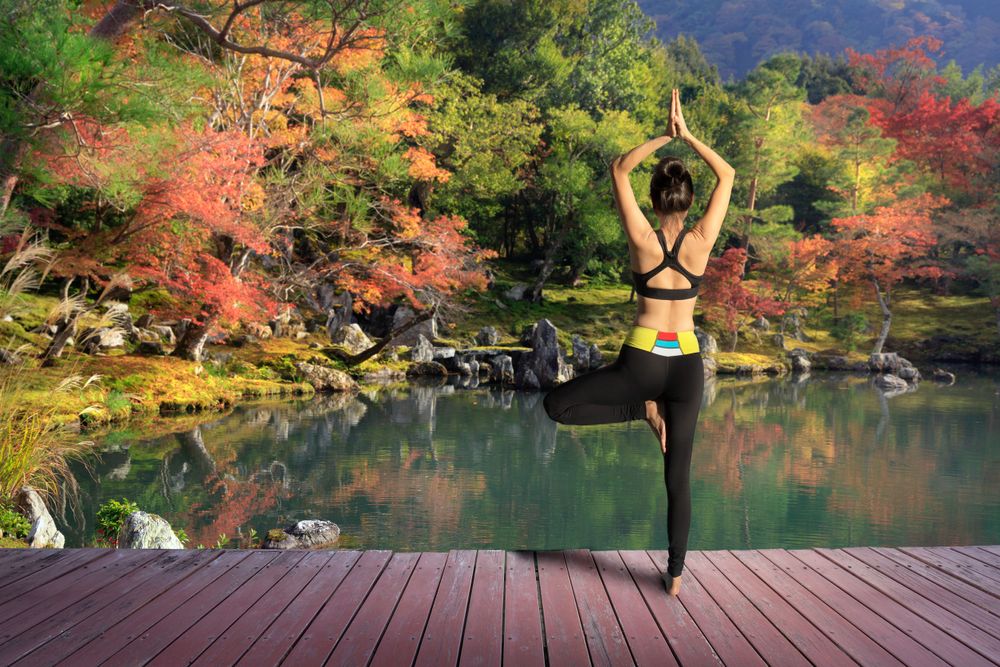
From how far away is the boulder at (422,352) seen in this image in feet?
52.5

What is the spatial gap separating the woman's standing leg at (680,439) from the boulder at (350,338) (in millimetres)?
13309

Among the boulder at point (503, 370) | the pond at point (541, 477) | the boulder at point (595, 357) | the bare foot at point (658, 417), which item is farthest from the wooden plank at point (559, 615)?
the boulder at point (595, 357)

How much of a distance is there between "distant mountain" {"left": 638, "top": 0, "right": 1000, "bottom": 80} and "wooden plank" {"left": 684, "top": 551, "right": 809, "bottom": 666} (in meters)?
77.8

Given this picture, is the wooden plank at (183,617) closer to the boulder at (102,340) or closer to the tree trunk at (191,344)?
the tree trunk at (191,344)

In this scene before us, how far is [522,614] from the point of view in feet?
8.04

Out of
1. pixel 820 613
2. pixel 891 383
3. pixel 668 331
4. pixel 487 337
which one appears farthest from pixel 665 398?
pixel 487 337

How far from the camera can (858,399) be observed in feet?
45.3

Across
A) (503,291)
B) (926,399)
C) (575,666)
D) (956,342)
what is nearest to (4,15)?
(575,666)

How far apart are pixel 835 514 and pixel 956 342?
16778mm

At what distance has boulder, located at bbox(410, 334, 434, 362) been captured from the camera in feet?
52.5

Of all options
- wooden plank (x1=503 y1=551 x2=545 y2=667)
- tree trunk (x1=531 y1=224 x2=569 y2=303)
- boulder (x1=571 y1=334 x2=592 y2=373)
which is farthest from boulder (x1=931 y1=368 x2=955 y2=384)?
wooden plank (x1=503 y1=551 x2=545 y2=667)

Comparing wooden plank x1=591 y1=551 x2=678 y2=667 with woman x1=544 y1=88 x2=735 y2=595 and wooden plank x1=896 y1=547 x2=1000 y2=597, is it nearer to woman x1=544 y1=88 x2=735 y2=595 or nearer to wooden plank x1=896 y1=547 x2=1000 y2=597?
woman x1=544 y1=88 x2=735 y2=595

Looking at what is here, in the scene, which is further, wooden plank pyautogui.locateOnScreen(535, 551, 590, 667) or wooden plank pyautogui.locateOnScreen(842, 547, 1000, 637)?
wooden plank pyautogui.locateOnScreen(842, 547, 1000, 637)

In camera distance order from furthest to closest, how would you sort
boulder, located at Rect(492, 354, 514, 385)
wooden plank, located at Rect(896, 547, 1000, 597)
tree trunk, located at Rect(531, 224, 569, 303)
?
tree trunk, located at Rect(531, 224, 569, 303) < boulder, located at Rect(492, 354, 514, 385) < wooden plank, located at Rect(896, 547, 1000, 597)
